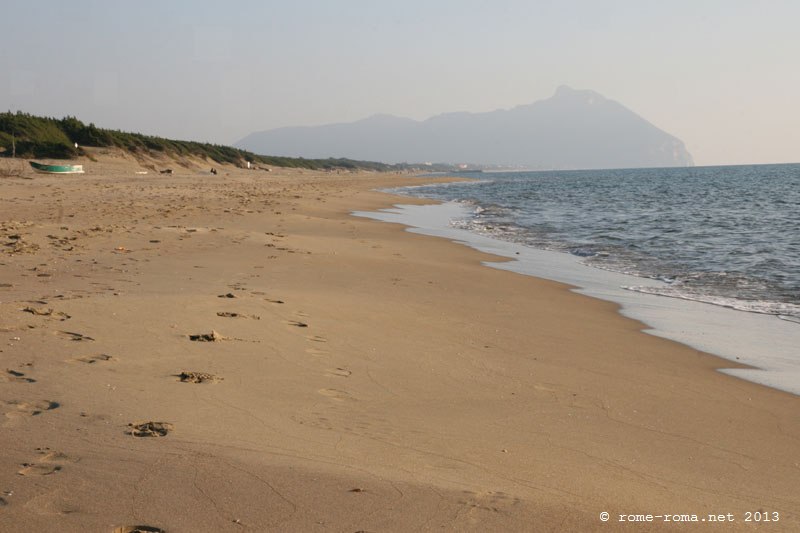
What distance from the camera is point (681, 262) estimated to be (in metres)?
14.6

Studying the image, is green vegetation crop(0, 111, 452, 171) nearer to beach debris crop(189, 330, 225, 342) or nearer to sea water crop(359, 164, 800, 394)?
sea water crop(359, 164, 800, 394)

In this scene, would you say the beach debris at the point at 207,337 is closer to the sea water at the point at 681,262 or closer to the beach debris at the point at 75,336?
the beach debris at the point at 75,336

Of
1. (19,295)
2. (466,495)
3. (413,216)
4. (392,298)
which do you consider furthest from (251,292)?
(413,216)

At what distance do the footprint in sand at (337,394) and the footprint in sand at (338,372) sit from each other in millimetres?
368

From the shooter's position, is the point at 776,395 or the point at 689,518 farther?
the point at 776,395

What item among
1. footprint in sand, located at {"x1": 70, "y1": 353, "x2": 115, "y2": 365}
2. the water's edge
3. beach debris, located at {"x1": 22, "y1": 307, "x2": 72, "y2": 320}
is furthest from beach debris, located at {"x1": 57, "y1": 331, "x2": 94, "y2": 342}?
the water's edge

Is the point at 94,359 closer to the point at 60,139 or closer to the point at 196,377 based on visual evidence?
the point at 196,377

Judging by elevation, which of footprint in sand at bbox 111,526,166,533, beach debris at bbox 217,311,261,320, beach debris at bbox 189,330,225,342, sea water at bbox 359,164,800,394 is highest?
sea water at bbox 359,164,800,394

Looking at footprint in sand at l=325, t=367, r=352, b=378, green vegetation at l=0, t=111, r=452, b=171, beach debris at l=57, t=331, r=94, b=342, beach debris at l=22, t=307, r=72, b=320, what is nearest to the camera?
footprint in sand at l=325, t=367, r=352, b=378

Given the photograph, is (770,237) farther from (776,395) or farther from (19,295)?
(19,295)

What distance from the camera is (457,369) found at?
19.0 feet

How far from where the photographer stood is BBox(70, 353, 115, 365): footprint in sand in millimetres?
5034

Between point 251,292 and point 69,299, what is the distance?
199 centimetres

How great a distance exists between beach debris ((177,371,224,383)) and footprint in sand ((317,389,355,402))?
74 cm
